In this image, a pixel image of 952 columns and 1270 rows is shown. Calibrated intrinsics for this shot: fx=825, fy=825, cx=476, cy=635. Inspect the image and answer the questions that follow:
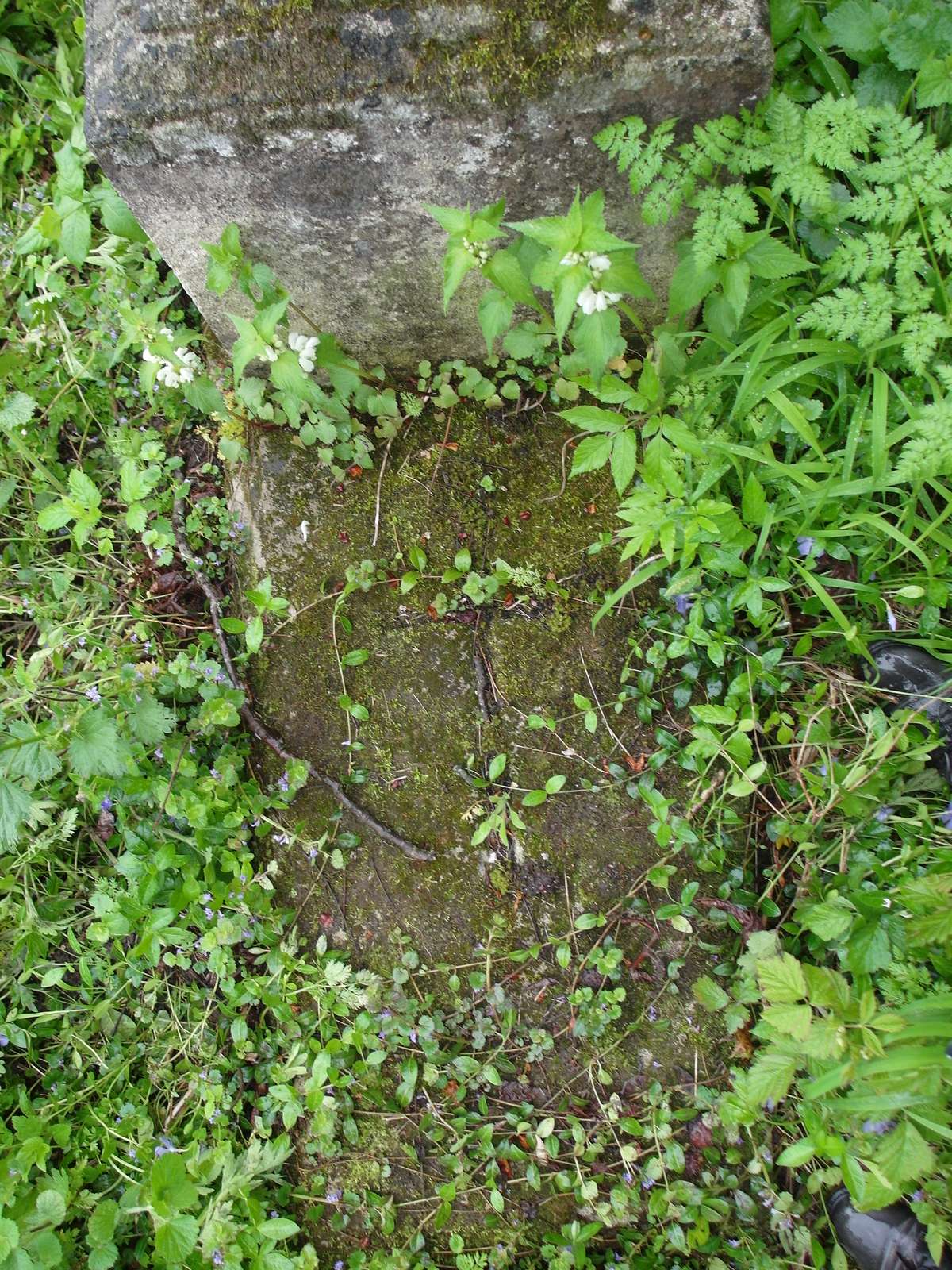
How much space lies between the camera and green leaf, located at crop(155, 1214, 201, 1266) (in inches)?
89.7

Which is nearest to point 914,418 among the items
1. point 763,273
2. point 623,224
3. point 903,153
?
point 763,273

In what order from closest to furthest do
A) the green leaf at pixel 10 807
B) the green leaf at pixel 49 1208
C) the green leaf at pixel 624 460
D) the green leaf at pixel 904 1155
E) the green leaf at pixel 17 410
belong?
the green leaf at pixel 904 1155, the green leaf at pixel 10 807, the green leaf at pixel 624 460, the green leaf at pixel 49 1208, the green leaf at pixel 17 410

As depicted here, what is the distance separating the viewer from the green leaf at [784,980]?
207cm

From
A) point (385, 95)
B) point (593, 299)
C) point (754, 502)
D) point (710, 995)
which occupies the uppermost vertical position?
point (385, 95)

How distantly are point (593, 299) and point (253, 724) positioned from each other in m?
1.65

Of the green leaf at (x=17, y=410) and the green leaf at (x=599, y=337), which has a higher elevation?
the green leaf at (x=599, y=337)

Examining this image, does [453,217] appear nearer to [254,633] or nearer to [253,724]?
[254,633]

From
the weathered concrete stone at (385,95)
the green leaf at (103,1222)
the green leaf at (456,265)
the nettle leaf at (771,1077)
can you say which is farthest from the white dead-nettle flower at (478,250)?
the green leaf at (103,1222)

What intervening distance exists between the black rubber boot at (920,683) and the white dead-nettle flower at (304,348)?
6.17 feet

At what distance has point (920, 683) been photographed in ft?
7.91

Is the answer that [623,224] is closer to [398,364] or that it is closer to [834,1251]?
[398,364]

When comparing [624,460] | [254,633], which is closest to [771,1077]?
[624,460]

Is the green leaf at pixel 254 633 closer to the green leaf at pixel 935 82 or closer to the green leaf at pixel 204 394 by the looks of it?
the green leaf at pixel 204 394

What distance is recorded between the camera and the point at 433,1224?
237 cm
